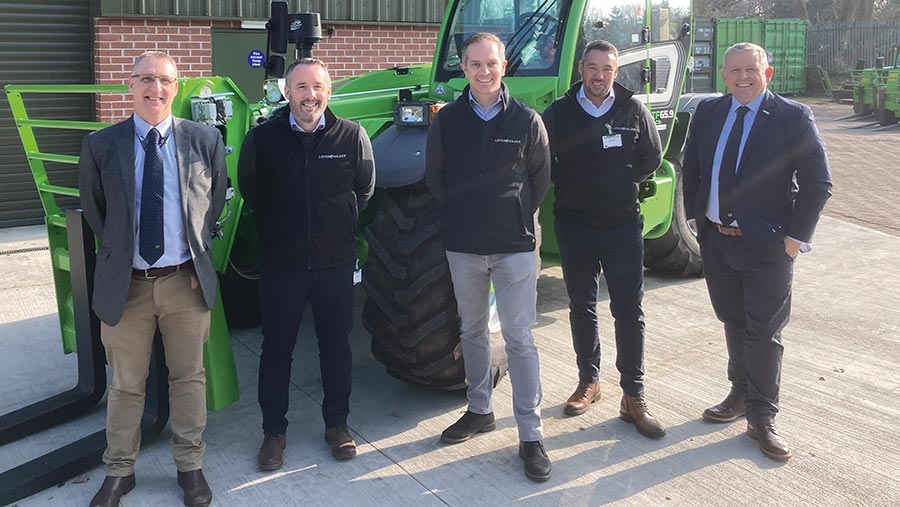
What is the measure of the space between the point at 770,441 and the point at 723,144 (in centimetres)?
140

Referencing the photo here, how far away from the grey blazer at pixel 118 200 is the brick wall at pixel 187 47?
5.98 metres

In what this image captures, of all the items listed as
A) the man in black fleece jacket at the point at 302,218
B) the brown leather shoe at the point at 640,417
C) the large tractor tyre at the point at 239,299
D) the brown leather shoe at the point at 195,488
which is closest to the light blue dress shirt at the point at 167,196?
the man in black fleece jacket at the point at 302,218

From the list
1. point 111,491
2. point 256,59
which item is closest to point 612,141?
point 111,491

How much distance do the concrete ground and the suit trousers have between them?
21 cm

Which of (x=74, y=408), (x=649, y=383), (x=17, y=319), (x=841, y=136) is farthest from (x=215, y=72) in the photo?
(x=841, y=136)

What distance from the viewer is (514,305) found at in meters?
3.86

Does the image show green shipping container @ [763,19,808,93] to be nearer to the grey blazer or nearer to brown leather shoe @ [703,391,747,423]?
brown leather shoe @ [703,391,747,423]

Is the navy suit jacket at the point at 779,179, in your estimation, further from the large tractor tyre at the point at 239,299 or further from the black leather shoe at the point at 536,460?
the large tractor tyre at the point at 239,299

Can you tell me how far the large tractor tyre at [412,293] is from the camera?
4.12 meters

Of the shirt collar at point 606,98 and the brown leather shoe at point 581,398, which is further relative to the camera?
the brown leather shoe at point 581,398

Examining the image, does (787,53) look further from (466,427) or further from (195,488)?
(195,488)

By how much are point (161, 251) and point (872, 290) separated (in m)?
5.57

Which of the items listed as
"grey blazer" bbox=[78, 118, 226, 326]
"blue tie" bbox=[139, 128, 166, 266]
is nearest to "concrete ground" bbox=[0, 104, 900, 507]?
"grey blazer" bbox=[78, 118, 226, 326]

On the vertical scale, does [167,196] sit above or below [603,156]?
below
